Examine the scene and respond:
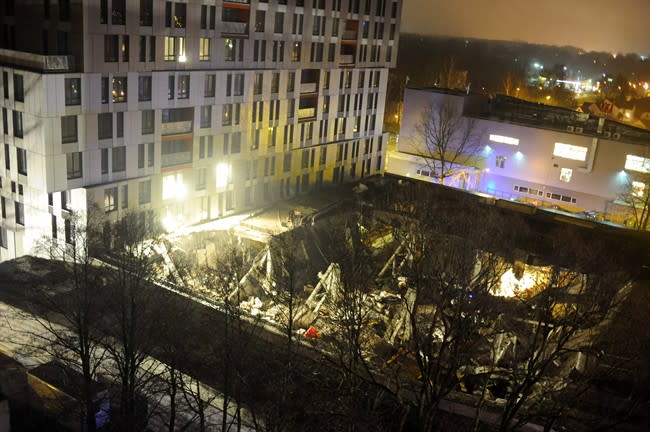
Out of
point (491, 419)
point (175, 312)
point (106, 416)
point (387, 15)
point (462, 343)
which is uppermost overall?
point (387, 15)

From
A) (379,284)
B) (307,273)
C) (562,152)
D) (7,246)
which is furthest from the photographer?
(562,152)

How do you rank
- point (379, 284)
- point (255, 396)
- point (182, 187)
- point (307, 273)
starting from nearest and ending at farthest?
point (255, 396) → point (379, 284) → point (307, 273) → point (182, 187)

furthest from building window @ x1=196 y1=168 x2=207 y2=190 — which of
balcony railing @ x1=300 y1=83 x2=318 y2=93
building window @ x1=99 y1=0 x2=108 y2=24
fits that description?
balcony railing @ x1=300 y1=83 x2=318 y2=93

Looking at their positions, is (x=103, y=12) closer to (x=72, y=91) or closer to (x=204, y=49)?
(x=72, y=91)

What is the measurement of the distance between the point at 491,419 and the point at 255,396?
32.5 feet

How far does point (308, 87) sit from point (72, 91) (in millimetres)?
23029

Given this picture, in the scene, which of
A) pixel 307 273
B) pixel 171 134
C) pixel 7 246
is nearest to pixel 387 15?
pixel 171 134

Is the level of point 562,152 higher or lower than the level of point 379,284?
higher

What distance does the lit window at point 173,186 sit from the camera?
45.3m

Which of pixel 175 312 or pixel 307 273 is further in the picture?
pixel 307 273

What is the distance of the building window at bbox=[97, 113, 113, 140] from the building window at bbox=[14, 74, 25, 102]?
433 cm

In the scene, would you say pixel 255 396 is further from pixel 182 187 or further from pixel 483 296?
pixel 182 187

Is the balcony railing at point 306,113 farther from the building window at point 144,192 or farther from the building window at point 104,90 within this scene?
the building window at point 104,90

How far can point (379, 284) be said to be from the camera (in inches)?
1432
